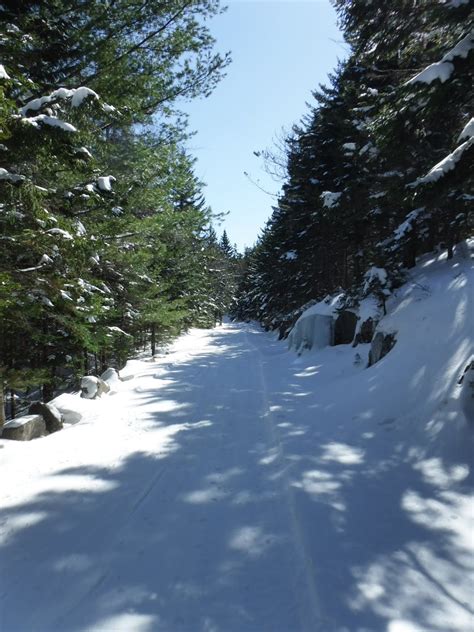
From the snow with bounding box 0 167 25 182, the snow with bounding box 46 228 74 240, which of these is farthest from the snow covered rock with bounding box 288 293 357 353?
the snow with bounding box 0 167 25 182

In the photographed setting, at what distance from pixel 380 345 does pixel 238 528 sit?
6244mm

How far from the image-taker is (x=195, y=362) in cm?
1443

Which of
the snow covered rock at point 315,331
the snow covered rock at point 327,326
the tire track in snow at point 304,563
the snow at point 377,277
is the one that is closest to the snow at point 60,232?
the tire track in snow at point 304,563

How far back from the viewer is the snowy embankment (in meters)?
2.60

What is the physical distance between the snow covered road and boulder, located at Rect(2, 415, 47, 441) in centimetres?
23

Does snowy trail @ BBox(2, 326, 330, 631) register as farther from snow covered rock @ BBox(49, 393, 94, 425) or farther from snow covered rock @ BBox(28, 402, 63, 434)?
snow covered rock @ BBox(49, 393, 94, 425)

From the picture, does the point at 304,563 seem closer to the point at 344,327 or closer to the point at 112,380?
the point at 112,380

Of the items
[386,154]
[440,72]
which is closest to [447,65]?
[440,72]

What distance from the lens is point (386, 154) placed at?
243 inches

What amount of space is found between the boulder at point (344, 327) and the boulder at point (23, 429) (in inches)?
397

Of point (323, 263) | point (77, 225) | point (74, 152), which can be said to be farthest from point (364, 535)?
point (323, 263)

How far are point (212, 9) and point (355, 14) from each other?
9.31 ft

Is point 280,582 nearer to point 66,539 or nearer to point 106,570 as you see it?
point 106,570

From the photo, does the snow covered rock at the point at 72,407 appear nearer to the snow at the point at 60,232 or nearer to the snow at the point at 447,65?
the snow at the point at 60,232
